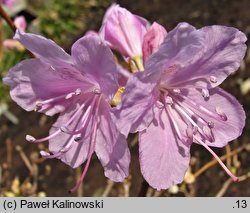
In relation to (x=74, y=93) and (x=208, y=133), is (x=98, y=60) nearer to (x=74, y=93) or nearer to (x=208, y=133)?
(x=74, y=93)

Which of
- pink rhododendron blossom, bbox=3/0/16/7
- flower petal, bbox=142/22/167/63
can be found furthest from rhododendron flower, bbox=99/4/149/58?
pink rhododendron blossom, bbox=3/0/16/7

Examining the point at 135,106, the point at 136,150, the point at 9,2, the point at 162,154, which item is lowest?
the point at 136,150

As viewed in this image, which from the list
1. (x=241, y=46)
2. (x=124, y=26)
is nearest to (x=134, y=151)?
(x=124, y=26)

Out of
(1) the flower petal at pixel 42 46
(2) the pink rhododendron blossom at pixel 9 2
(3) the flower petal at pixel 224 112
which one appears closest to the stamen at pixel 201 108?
(3) the flower petal at pixel 224 112
